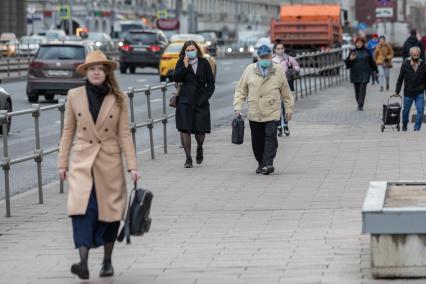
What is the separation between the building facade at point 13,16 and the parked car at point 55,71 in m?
63.9

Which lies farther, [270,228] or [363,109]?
[363,109]

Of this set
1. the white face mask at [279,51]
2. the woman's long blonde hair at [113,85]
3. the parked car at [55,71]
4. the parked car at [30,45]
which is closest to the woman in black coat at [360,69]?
the parked car at [55,71]

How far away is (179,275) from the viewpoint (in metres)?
9.66

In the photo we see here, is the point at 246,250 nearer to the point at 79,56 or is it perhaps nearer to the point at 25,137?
the point at 25,137

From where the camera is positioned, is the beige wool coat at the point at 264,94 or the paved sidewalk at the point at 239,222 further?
the beige wool coat at the point at 264,94

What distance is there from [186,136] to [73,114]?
333 inches

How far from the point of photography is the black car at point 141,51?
5788 centimetres

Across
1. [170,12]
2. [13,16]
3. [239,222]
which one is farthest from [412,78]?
[170,12]

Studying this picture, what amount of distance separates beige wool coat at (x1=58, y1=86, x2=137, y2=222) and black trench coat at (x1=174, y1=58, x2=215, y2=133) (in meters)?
8.24

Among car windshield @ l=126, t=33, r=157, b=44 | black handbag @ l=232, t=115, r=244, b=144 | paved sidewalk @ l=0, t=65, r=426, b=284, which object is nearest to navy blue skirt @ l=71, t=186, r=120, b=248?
paved sidewalk @ l=0, t=65, r=426, b=284

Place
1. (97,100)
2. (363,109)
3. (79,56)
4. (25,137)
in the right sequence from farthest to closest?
(79,56) < (363,109) < (25,137) < (97,100)

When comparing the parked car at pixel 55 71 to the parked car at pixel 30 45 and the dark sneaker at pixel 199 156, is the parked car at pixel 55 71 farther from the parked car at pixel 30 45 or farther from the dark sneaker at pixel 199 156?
the parked car at pixel 30 45

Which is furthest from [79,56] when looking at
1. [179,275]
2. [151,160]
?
[179,275]

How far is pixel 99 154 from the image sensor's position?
375 inches
